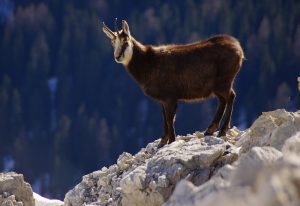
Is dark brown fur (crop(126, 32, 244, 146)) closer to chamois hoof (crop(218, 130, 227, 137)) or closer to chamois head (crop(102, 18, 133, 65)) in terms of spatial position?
chamois hoof (crop(218, 130, 227, 137))

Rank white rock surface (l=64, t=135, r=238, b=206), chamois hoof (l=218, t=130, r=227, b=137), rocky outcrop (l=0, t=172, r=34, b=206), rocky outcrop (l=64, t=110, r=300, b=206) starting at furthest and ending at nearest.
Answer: rocky outcrop (l=0, t=172, r=34, b=206)
chamois hoof (l=218, t=130, r=227, b=137)
white rock surface (l=64, t=135, r=238, b=206)
rocky outcrop (l=64, t=110, r=300, b=206)

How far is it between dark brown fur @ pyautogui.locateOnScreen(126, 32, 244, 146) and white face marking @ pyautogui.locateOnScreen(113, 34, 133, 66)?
0.17 m

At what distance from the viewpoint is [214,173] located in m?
11.5

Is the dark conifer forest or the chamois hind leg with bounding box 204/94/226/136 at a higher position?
the chamois hind leg with bounding box 204/94/226/136

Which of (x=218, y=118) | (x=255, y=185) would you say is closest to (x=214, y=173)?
(x=218, y=118)

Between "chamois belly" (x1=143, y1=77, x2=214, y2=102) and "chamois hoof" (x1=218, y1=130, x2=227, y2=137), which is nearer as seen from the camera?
"chamois hoof" (x1=218, y1=130, x2=227, y2=137)

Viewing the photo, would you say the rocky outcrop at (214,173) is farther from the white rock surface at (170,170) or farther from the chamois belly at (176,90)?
the chamois belly at (176,90)

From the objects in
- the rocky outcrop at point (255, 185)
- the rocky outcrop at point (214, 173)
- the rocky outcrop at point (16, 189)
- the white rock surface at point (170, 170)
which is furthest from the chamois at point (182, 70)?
the rocky outcrop at point (255, 185)

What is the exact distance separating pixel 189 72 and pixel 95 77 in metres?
91.1

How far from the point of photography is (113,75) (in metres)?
104

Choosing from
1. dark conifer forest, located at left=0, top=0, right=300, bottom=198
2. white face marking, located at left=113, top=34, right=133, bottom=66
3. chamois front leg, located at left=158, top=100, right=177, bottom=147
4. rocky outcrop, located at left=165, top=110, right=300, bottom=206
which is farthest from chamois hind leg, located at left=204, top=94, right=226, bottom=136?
dark conifer forest, located at left=0, top=0, right=300, bottom=198

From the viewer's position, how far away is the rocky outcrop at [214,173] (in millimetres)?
5797

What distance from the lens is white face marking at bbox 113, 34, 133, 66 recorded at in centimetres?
1467

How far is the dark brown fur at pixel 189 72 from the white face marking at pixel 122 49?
0.56 ft
